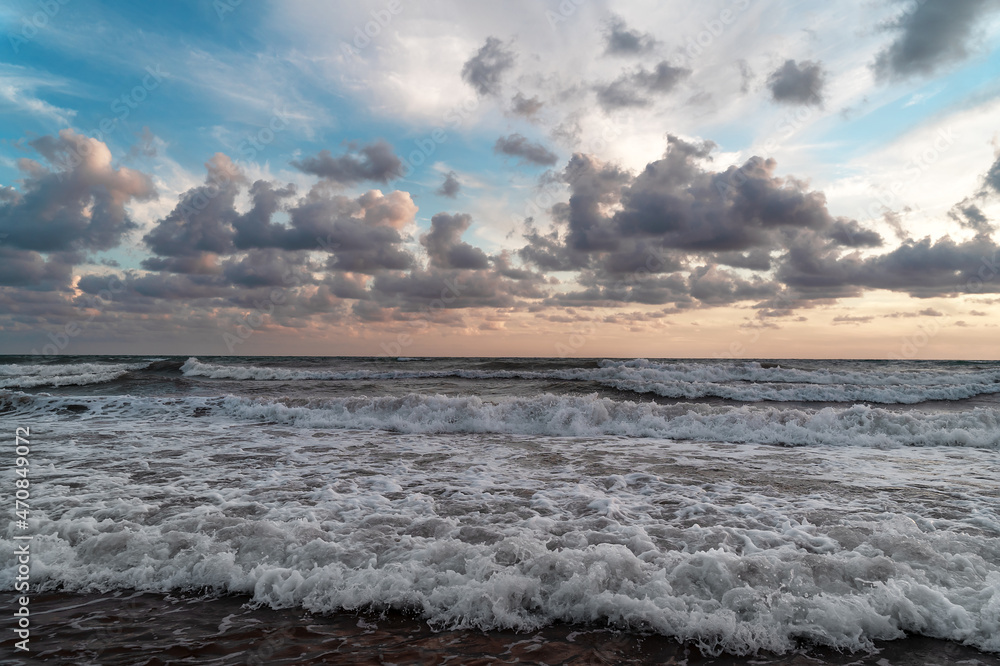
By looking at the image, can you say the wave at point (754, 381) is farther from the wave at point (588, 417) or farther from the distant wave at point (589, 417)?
the wave at point (588, 417)

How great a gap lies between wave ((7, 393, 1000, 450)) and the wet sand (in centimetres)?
949

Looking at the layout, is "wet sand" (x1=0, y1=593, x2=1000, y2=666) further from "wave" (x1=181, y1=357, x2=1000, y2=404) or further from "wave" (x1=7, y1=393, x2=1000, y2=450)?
"wave" (x1=181, y1=357, x2=1000, y2=404)

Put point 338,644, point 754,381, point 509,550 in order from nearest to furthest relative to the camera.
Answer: point 338,644, point 509,550, point 754,381

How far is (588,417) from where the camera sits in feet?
48.0

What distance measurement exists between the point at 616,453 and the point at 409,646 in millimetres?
7870

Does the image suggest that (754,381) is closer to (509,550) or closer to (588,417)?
(588,417)

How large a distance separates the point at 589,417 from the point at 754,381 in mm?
20542

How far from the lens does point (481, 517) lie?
255 inches

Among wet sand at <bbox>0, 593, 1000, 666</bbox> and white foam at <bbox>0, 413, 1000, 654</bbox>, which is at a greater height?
white foam at <bbox>0, 413, 1000, 654</bbox>

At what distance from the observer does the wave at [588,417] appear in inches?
492

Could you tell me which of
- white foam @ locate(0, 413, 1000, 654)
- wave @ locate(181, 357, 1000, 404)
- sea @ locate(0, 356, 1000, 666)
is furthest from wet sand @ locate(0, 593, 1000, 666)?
wave @ locate(181, 357, 1000, 404)

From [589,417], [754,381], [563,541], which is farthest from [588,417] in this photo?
[754,381]

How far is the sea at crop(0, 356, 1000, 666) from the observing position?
389 cm

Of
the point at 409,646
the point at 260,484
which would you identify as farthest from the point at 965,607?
the point at 260,484
